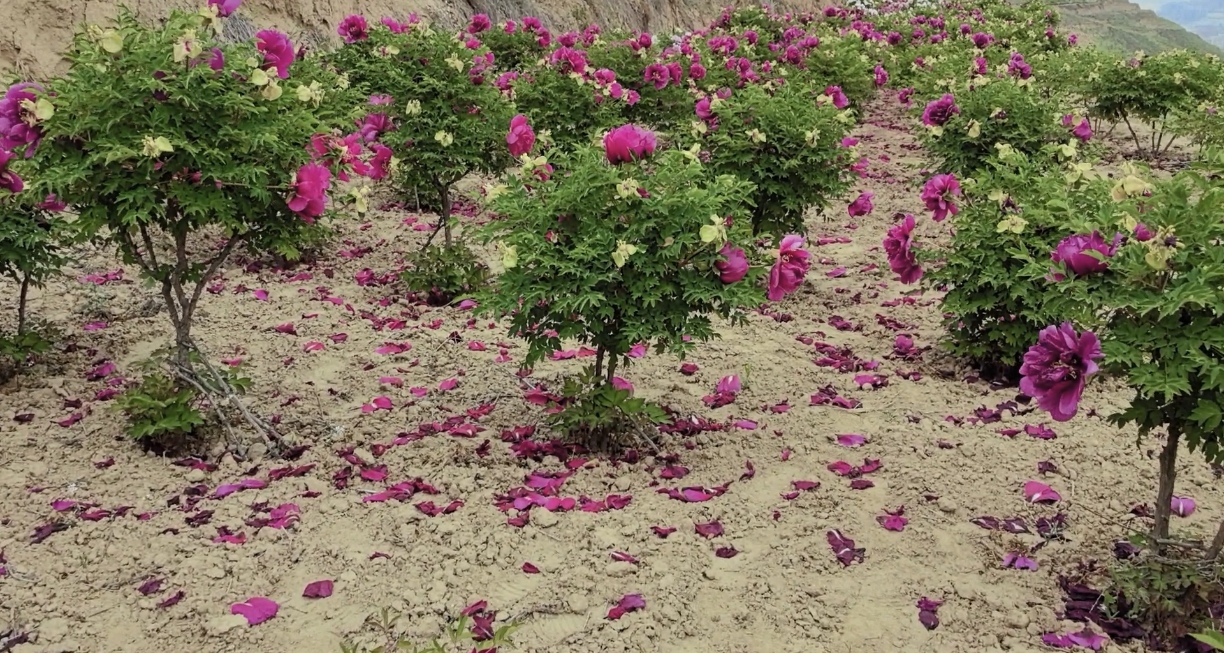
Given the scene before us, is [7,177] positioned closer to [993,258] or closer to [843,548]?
[843,548]

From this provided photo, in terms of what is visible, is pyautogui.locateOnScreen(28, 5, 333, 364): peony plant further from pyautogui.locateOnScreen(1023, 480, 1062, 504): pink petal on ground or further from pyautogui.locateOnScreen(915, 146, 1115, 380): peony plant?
pyautogui.locateOnScreen(1023, 480, 1062, 504): pink petal on ground

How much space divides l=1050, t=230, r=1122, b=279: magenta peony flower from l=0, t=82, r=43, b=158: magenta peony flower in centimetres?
299

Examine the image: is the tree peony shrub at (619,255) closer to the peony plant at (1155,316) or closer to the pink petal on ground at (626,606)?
the pink petal on ground at (626,606)

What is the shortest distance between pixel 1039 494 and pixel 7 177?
3.72 meters

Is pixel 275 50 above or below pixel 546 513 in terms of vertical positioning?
above

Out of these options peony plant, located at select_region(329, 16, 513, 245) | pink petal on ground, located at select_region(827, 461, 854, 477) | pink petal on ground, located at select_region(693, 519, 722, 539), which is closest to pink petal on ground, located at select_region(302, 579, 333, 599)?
pink petal on ground, located at select_region(693, 519, 722, 539)

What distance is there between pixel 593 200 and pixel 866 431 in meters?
1.50

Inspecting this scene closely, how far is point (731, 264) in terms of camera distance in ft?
9.38

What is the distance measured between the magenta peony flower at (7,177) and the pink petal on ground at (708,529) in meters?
2.63

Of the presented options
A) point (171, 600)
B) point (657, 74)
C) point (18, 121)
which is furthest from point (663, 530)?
point (657, 74)

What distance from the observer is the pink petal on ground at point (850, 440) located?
3406mm

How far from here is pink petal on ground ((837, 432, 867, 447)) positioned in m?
3.41

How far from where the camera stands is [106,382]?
3.71 m

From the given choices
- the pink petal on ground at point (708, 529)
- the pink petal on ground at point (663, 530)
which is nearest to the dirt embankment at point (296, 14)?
the pink petal on ground at point (663, 530)
